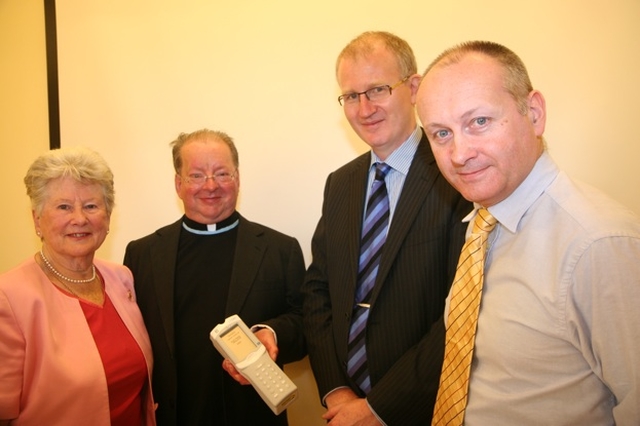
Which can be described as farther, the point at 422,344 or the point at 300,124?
the point at 300,124

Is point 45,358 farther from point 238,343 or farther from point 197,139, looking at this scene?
point 197,139

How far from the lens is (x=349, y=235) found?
62.3 inches

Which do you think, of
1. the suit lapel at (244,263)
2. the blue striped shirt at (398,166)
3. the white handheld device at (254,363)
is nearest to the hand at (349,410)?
the white handheld device at (254,363)

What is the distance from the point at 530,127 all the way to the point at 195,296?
1384 millimetres

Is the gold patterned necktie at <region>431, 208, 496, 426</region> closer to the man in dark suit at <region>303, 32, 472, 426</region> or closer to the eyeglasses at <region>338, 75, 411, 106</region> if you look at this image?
the man in dark suit at <region>303, 32, 472, 426</region>

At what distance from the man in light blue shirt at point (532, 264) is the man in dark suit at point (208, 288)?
0.87 m

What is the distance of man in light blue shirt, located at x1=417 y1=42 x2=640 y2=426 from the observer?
0.83 metres

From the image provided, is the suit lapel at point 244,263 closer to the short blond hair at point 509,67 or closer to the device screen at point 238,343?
the device screen at point 238,343

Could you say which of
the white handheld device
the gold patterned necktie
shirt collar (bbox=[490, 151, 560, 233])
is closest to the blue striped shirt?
the gold patterned necktie

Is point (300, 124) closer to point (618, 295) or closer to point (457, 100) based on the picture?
point (457, 100)

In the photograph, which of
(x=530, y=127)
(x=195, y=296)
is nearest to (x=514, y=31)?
(x=530, y=127)

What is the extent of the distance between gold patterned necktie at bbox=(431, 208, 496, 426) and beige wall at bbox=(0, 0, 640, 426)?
119 cm

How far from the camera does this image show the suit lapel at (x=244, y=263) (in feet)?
5.69

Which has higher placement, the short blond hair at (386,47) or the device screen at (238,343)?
the short blond hair at (386,47)
